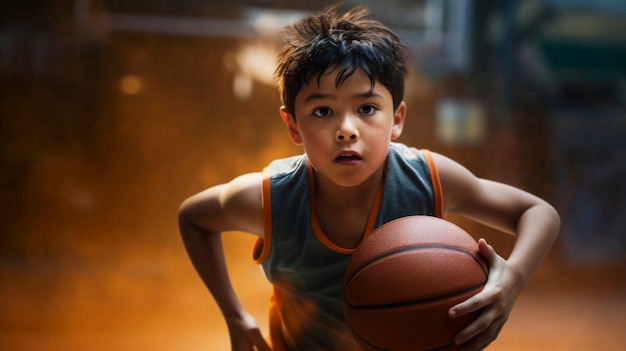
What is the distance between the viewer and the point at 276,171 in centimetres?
114

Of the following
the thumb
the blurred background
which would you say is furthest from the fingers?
the blurred background

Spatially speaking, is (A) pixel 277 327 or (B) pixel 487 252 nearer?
(B) pixel 487 252

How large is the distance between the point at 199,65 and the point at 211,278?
1390 mm

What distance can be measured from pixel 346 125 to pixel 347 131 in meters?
0.01

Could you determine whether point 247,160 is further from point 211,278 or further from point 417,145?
point 211,278

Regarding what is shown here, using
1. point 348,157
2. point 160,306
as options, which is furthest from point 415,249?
point 160,306

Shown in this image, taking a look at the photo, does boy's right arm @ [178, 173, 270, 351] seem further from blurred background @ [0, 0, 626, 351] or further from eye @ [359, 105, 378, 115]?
blurred background @ [0, 0, 626, 351]

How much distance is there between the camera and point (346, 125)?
2.99 ft

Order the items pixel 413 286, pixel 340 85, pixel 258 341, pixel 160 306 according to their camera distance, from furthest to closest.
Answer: pixel 160 306, pixel 258 341, pixel 340 85, pixel 413 286

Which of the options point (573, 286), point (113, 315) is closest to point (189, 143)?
point (113, 315)

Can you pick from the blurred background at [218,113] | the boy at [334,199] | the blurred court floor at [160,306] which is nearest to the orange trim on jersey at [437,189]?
the boy at [334,199]

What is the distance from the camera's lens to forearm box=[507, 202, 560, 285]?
3.14ft

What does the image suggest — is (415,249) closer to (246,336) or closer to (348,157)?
(348,157)

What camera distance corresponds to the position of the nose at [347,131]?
908 mm
